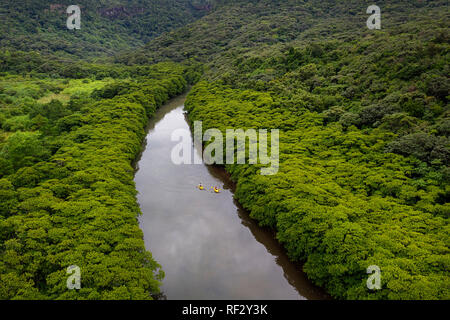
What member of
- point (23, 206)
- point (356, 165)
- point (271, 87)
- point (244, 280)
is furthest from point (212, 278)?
point (271, 87)

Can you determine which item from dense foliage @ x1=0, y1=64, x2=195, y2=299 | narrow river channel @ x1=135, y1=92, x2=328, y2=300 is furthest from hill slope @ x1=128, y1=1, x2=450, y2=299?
dense foliage @ x1=0, y1=64, x2=195, y2=299

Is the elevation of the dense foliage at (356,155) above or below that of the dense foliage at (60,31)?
below

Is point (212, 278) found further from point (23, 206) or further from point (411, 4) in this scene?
point (411, 4)

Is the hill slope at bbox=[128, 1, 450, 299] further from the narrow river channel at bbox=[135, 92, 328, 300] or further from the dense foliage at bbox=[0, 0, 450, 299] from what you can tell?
the narrow river channel at bbox=[135, 92, 328, 300]

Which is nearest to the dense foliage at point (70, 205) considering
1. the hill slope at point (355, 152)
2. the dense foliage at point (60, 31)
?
the hill slope at point (355, 152)

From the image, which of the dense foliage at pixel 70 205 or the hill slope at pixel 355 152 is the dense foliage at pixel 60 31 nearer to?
the dense foliage at pixel 70 205

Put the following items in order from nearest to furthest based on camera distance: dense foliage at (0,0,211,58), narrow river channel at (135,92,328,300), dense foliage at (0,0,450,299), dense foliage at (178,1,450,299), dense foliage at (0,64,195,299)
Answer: dense foliage at (0,64,195,299) < dense foliage at (0,0,450,299) < dense foliage at (178,1,450,299) < narrow river channel at (135,92,328,300) < dense foliage at (0,0,211,58)
